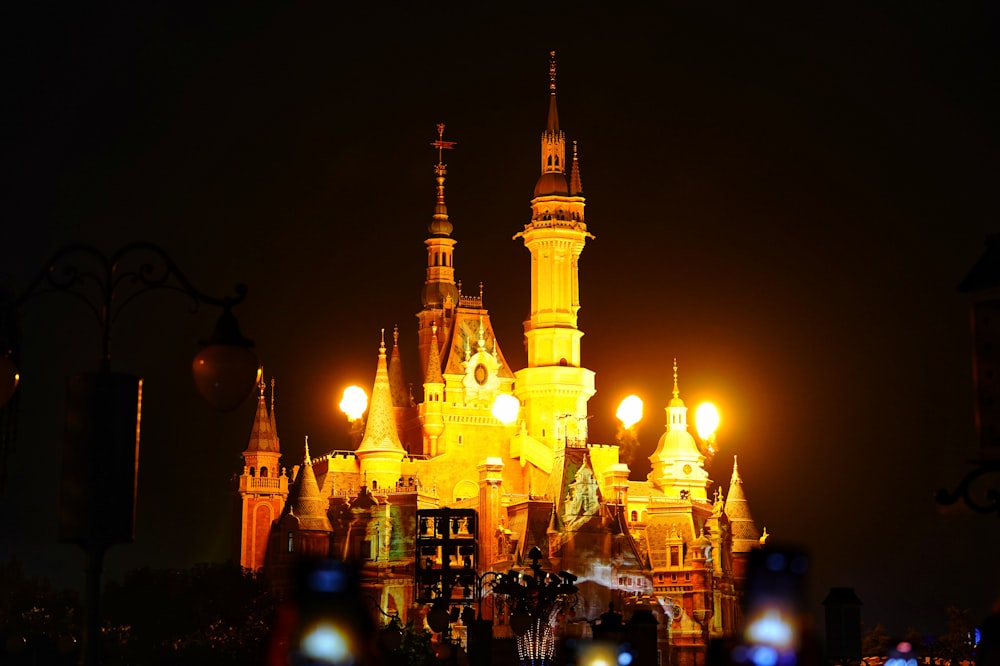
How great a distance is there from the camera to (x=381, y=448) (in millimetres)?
97125

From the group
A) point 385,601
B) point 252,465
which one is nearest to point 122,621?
point 385,601

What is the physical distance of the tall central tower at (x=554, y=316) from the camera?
101 metres

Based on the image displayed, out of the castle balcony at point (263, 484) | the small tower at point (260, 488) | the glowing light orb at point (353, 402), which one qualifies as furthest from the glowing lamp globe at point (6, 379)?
the glowing light orb at point (353, 402)

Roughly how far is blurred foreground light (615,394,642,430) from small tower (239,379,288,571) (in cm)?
1842

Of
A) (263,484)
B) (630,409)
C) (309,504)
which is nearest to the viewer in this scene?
(309,504)

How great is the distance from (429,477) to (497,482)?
607cm

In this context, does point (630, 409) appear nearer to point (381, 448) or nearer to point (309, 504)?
point (381, 448)

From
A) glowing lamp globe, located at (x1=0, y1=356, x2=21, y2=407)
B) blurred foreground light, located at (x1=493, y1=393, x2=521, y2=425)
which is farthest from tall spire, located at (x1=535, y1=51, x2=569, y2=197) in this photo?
glowing lamp globe, located at (x1=0, y1=356, x2=21, y2=407)

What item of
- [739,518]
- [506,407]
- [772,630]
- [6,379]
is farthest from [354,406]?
[772,630]

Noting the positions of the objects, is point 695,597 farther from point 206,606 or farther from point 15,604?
point 15,604

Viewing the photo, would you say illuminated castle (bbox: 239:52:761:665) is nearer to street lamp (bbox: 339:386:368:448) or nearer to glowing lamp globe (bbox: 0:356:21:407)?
street lamp (bbox: 339:386:368:448)

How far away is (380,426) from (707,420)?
19.7 m

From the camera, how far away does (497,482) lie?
95000 millimetres

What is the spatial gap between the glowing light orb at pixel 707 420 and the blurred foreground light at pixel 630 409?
11.8 ft
